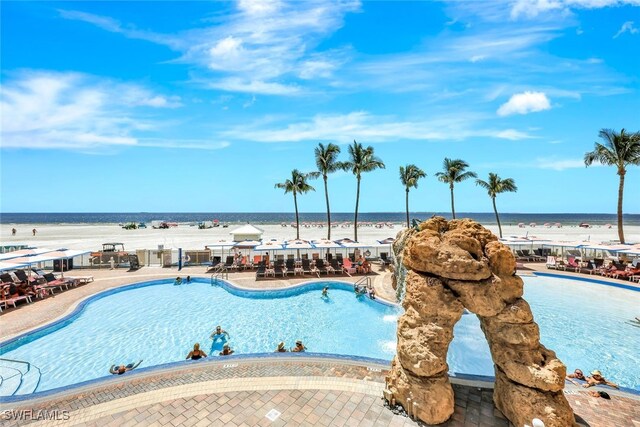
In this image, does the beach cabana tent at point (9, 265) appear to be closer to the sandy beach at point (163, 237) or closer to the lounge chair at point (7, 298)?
the lounge chair at point (7, 298)

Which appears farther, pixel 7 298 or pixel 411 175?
pixel 411 175

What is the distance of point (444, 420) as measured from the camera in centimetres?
599

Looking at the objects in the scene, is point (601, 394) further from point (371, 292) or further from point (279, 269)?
point (279, 269)

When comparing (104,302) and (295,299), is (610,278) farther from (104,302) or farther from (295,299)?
(104,302)

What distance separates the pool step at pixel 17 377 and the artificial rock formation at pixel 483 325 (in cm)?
1045

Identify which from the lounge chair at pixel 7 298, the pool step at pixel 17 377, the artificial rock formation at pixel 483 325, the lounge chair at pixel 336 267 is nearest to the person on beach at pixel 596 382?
the artificial rock formation at pixel 483 325

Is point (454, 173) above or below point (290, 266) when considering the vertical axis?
above

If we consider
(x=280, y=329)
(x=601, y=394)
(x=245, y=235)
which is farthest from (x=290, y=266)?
(x=601, y=394)

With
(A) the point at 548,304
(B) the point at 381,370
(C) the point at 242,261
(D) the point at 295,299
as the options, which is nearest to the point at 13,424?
(B) the point at 381,370

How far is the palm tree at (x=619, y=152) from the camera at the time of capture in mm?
24391

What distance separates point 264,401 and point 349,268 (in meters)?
15.8

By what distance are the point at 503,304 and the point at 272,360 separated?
6.38 metres

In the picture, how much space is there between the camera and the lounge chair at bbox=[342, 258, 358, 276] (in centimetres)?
2178

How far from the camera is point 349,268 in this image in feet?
73.2
